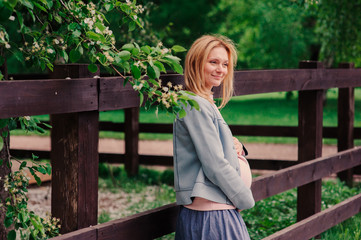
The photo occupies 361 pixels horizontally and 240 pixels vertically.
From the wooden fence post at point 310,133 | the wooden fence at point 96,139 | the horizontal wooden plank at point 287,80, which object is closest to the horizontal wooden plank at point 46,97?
the wooden fence at point 96,139

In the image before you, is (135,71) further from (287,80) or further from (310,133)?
(310,133)

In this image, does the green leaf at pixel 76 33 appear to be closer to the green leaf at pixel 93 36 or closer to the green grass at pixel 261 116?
the green leaf at pixel 93 36

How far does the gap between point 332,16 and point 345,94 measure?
4.54 meters

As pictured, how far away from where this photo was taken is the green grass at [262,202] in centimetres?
514

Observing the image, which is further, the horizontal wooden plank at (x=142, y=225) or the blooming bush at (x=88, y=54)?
the horizontal wooden plank at (x=142, y=225)

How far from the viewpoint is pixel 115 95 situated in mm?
2723

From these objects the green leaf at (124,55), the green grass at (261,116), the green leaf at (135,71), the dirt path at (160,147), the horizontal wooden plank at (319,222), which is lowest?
the dirt path at (160,147)

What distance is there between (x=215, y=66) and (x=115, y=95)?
20.6 inches

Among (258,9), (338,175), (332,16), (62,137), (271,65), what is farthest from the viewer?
A: (271,65)

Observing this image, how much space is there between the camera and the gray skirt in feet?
8.96

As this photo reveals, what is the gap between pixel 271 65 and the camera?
25172 mm

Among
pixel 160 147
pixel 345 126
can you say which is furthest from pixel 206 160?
pixel 160 147

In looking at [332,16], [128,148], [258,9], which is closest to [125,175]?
[128,148]

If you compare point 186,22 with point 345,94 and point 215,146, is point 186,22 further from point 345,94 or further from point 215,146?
point 215,146
